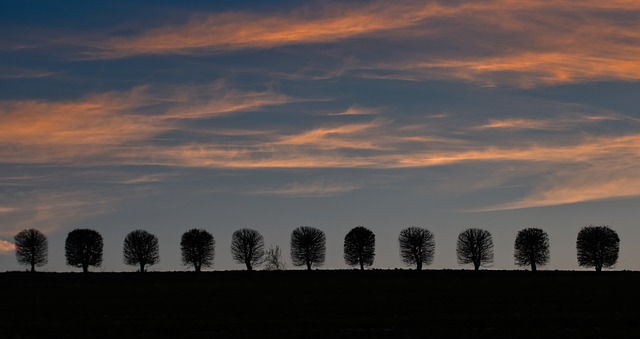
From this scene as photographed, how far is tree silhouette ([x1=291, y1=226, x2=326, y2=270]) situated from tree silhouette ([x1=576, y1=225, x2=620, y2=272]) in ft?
149

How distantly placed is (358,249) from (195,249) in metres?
29.4

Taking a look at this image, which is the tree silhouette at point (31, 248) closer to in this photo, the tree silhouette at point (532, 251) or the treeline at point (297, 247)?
the treeline at point (297, 247)

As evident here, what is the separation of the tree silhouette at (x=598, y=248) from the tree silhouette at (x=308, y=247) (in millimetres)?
45460

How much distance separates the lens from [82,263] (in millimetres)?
153250

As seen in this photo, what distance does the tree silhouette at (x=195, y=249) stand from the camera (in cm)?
15562

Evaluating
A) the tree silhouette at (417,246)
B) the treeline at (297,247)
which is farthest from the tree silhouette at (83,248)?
the tree silhouette at (417,246)

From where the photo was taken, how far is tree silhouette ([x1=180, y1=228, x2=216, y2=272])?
155625 millimetres
